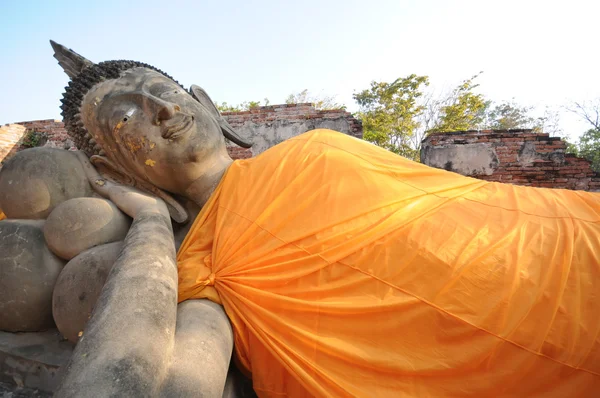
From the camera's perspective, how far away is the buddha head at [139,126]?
5.57ft

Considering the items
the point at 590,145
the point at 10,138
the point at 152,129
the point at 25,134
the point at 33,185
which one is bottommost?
the point at 10,138

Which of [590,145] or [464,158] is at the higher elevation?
[590,145]

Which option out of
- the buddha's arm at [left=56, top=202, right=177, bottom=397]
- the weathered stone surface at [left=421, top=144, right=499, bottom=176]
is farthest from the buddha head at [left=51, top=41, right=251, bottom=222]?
the weathered stone surface at [left=421, top=144, right=499, bottom=176]

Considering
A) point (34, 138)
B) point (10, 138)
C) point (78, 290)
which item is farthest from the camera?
point (34, 138)

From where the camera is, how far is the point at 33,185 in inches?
62.6

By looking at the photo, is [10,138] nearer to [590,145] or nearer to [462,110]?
[462,110]

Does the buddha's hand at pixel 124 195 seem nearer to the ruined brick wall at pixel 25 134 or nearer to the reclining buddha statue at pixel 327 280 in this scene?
the reclining buddha statue at pixel 327 280

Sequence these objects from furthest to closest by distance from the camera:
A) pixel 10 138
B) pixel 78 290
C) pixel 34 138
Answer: pixel 34 138 < pixel 10 138 < pixel 78 290

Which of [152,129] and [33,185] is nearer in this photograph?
[33,185]

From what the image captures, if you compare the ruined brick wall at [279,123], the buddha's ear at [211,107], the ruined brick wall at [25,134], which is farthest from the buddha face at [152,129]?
Answer: the ruined brick wall at [25,134]

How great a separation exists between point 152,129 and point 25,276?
0.79 m

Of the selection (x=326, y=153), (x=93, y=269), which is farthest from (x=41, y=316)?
(x=326, y=153)

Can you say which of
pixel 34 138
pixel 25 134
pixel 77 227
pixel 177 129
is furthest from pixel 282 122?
pixel 25 134

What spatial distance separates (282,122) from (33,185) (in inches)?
180
